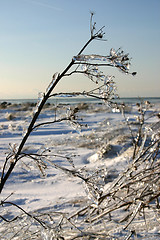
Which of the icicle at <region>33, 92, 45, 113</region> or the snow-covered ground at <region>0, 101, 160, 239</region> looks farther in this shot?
the snow-covered ground at <region>0, 101, 160, 239</region>

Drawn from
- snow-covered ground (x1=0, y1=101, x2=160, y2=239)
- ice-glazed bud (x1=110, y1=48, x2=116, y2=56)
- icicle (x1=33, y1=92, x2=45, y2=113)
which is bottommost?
snow-covered ground (x1=0, y1=101, x2=160, y2=239)

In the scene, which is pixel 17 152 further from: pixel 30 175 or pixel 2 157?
pixel 2 157

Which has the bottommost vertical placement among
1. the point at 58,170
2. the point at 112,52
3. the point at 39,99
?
the point at 58,170

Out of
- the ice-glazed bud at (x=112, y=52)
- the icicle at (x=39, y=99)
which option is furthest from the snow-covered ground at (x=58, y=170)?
the ice-glazed bud at (x=112, y=52)

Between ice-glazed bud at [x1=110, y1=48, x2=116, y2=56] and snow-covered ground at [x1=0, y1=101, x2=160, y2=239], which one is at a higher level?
ice-glazed bud at [x1=110, y1=48, x2=116, y2=56]

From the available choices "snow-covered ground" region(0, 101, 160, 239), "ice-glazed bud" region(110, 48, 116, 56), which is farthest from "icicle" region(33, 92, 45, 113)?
"ice-glazed bud" region(110, 48, 116, 56)

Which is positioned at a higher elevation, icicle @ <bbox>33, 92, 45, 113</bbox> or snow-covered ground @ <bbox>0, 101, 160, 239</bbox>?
icicle @ <bbox>33, 92, 45, 113</bbox>

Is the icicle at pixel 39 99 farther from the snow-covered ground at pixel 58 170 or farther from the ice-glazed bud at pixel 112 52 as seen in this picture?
the ice-glazed bud at pixel 112 52

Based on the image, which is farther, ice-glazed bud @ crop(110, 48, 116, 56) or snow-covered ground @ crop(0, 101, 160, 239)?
snow-covered ground @ crop(0, 101, 160, 239)

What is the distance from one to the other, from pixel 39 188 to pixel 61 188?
38cm

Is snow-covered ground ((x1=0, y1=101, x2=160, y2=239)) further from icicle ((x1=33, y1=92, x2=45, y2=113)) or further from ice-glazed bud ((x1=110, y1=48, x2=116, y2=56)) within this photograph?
ice-glazed bud ((x1=110, y1=48, x2=116, y2=56))

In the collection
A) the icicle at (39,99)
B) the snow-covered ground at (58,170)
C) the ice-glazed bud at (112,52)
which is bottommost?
the snow-covered ground at (58,170)

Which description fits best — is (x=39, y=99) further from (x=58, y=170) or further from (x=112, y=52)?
(x=58, y=170)

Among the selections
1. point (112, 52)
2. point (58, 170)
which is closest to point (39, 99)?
point (112, 52)
